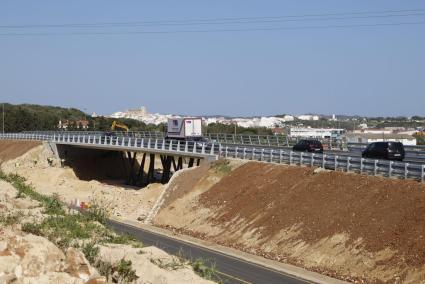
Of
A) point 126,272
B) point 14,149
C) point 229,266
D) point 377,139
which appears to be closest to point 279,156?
point 229,266

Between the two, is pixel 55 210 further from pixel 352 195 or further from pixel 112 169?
pixel 112 169

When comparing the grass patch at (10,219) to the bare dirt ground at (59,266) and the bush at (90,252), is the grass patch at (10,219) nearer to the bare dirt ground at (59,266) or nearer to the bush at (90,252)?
the bare dirt ground at (59,266)

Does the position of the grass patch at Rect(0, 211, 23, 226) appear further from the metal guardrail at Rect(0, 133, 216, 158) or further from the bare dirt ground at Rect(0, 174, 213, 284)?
the metal guardrail at Rect(0, 133, 216, 158)

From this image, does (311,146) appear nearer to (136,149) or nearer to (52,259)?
(136,149)

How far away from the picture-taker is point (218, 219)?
3706 centimetres

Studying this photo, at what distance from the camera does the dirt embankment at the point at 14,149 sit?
81.0 m

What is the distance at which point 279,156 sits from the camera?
42.5 metres

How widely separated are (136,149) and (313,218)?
3239cm

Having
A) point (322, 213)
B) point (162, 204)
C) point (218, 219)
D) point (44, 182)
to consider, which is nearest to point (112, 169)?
point (44, 182)

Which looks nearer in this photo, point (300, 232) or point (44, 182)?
point (300, 232)

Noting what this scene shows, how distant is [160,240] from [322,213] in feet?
30.5

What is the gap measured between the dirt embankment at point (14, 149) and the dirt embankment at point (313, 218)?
42.7 m

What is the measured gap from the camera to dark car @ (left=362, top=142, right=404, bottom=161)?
39562 millimetres

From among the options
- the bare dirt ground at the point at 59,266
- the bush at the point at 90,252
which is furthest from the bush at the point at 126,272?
the bush at the point at 90,252
